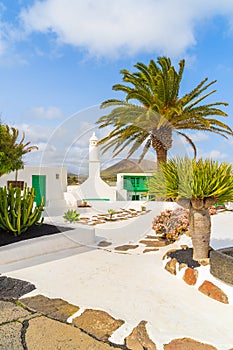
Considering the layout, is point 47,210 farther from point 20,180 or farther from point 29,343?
point 29,343

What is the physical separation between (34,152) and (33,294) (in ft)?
55.4

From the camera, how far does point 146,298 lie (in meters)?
3.75

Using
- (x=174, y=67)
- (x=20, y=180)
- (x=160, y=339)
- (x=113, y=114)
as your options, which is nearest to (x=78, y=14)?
(x=113, y=114)

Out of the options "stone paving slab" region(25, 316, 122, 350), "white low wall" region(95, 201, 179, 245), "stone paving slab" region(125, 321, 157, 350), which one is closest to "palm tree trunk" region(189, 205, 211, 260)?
"stone paving slab" region(125, 321, 157, 350)

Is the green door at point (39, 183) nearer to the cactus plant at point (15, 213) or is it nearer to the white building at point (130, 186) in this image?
the white building at point (130, 186)

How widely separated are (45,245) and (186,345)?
3.79m

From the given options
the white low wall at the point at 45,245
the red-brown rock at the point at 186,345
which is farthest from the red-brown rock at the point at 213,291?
the white low wall at the point at 45,245

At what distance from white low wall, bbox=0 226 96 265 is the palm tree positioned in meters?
2.57

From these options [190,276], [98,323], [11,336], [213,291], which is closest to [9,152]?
[190,276]

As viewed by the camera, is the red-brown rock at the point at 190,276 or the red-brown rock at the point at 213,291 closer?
the red-brown rock at the point at 213,291

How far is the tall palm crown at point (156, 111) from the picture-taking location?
13.0 m

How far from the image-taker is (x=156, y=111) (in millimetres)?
13336

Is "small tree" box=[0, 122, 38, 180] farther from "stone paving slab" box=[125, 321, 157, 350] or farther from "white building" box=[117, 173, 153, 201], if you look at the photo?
"white building" box=[117, 173, 153, 201]

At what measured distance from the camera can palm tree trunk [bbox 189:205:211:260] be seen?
459cm
